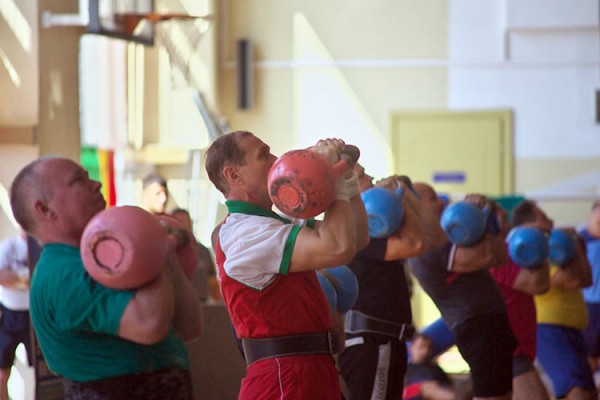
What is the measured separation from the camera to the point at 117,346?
2.59 m

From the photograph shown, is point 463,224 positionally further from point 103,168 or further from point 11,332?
point 103,168

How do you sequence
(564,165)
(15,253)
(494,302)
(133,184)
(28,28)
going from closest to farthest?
(494,302), (15,253), (28,28), (133,184), (564,165)

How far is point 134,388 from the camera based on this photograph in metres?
2.60

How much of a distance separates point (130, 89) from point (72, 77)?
384 centimetres

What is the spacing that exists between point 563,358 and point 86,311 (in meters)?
3.56

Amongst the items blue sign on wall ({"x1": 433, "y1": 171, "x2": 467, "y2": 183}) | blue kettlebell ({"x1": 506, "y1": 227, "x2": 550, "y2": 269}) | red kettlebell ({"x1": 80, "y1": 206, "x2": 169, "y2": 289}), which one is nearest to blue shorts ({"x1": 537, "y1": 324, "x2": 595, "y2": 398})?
blue kettlebell ({"x1": 506, "y1": 227, "x2": 550, "y2": 269})

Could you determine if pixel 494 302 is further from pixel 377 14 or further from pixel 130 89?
pixel 377 14

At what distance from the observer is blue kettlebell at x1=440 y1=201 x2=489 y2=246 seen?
175 inches

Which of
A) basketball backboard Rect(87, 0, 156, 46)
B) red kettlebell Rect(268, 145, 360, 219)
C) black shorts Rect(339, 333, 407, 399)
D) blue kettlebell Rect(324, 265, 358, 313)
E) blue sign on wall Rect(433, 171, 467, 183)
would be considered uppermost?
basketball backboard Rect(87, 0, 156, 46)

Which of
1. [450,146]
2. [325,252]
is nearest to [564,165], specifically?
[450,146]

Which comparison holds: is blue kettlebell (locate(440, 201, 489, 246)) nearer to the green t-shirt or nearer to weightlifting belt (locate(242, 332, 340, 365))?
weightlifting belt (locate(242, 332, 340, 365))

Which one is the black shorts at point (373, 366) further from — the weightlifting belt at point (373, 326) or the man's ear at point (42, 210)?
the man's ear at point (42, 210)

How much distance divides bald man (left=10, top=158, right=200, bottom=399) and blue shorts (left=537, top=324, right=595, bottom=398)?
3.16 m

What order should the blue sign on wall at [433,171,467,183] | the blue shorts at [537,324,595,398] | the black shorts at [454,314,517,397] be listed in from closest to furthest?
the black shorts at [454,314,517,397] < the blue shorts at [537,324,595,398] < the blue sign on wall at [433,171,467,183]
